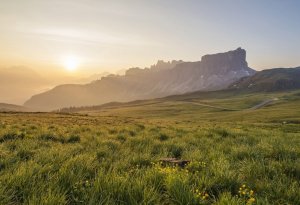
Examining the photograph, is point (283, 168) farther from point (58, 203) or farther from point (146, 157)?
point (58, 203)

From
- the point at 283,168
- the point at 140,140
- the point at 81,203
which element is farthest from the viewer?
the point at 140,140

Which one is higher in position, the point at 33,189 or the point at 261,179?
the point at 33,189

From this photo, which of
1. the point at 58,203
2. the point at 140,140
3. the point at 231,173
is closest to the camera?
the point at 58,203

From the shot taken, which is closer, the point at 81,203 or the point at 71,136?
the point at 81,203

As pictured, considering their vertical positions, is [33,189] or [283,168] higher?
[33,189]

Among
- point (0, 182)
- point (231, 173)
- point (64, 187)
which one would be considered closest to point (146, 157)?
point (231, 173)

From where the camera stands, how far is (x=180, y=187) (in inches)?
221

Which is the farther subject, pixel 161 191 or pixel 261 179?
pixel 261 179

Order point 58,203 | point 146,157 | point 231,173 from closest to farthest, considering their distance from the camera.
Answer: point 58,203 < point 231,173 < point 146,157

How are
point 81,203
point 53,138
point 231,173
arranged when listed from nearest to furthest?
1. point 81,203
2. point 231,173
3. point 53,138

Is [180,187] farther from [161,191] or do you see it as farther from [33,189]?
[33,189]

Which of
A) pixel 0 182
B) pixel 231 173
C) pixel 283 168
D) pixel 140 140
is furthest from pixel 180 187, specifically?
pixel 140 140

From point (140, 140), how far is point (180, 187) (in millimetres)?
8023

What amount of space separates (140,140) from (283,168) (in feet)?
22.7
